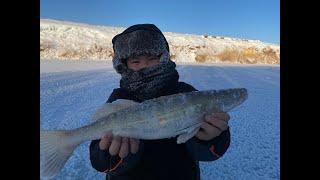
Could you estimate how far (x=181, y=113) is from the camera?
79 cm

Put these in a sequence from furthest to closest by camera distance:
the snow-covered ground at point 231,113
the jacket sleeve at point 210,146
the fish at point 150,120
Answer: the snow-covered ground at point 231,113
the jacket sleeve at point 210,146
the fish at point 150,120

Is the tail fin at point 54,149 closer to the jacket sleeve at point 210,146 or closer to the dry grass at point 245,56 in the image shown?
the jacket sleeve at point 210,146

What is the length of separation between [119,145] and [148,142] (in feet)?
0.41

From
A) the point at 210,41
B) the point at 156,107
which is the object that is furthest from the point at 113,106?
the point at 210,41

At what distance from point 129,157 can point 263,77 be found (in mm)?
1026

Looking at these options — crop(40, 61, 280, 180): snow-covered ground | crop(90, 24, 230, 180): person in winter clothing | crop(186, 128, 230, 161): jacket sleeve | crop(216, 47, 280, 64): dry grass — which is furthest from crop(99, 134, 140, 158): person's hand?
crop(216, 47, 280, 64): dry grass

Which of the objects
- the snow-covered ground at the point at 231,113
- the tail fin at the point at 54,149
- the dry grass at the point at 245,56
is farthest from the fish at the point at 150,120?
the dry grass at the point at 245,56

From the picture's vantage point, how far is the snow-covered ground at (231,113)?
121cm

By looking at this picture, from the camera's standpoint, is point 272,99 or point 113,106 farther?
point 272,99

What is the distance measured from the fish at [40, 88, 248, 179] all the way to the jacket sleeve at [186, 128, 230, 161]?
0.11 metres

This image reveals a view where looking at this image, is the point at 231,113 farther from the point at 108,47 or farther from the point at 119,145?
the point at 119,145

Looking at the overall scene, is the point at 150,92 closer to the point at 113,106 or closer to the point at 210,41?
the point at 113,106

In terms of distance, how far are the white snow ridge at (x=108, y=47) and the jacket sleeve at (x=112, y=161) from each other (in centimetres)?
32
